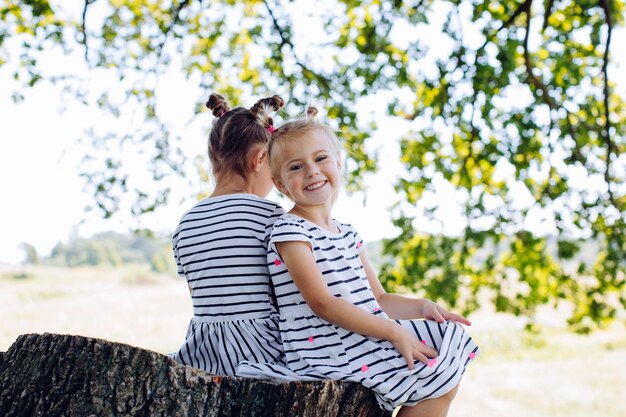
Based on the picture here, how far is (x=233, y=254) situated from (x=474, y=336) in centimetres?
1501

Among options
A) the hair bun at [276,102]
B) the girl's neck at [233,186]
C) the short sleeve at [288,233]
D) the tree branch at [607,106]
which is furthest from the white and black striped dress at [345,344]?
the tree branch at [607,106]

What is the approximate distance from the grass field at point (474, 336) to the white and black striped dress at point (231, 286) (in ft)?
29.2

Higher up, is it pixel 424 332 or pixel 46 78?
pixel 46 78

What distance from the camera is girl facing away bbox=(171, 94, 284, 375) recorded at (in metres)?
2.27

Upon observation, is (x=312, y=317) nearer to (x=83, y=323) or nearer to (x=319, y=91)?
(x=319, y=91)

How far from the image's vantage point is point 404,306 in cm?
244

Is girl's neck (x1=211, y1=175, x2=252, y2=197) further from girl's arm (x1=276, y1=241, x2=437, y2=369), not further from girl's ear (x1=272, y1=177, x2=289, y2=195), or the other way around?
girl's arm (x1=276, y1=241, x2=437, y2=369)

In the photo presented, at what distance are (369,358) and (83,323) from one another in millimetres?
14886

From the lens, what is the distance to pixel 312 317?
7.18 feet

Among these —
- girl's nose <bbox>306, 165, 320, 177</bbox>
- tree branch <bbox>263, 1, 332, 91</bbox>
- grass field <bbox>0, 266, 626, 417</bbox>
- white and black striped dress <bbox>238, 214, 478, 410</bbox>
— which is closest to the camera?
white and black striped dress <bbox>238, 214, 478, 410</bbox>

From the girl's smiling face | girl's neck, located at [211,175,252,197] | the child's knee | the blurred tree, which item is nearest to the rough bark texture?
the child's knee

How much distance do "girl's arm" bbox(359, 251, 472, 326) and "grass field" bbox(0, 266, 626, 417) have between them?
28.2 feet

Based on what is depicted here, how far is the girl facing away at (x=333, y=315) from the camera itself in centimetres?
208

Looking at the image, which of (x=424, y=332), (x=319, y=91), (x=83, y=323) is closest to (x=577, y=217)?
(x=319, y=91)
